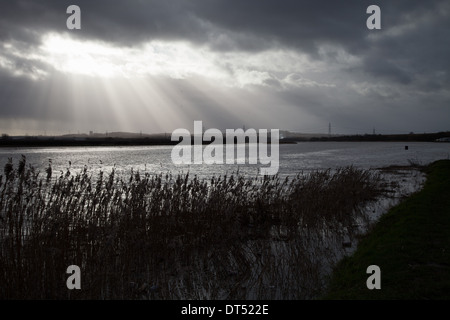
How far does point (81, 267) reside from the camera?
361 inches

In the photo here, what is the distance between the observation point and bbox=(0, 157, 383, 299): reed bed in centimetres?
862

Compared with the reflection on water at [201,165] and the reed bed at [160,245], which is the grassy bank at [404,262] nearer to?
the reed bed at [160,245]

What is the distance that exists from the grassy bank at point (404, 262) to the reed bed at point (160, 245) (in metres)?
0.90

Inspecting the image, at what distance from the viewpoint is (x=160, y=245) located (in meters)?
11.3

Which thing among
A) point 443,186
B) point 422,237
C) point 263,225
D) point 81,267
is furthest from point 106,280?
point 443,186

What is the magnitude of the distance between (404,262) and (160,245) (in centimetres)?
715

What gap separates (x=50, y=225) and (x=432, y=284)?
385 inches

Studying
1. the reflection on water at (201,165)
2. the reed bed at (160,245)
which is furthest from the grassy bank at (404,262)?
the reflection on water at (201,165)

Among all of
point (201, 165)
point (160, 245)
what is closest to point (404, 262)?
point (160, 245)

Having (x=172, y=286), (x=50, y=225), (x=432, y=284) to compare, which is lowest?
(x=172, y=286)

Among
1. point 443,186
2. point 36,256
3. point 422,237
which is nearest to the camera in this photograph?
point 36,256

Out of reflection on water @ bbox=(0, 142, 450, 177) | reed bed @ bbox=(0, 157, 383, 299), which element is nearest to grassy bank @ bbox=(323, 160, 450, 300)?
reed bed @ bbox=(0, 157, 383, 299)

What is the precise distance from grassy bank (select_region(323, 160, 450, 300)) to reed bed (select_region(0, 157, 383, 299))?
90cm
